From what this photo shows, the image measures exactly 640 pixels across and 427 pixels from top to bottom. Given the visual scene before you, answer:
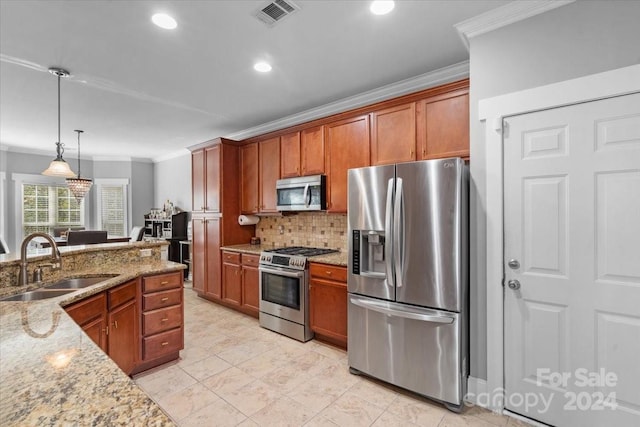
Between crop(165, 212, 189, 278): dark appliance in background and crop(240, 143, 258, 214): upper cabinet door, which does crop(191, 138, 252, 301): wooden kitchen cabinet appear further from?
crop(165, 212, 189, 278): dark appliance in background

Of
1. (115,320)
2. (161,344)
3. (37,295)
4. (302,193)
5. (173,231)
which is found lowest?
(161,344)

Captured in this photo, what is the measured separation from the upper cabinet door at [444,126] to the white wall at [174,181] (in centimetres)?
543

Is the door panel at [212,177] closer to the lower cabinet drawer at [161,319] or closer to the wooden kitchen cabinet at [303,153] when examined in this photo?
the wooden kitchen cabinet at [303,153]

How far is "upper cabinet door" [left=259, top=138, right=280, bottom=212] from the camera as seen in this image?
4.21 metres

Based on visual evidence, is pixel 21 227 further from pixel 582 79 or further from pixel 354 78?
pixel 582 79

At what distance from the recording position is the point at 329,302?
10.4 ft

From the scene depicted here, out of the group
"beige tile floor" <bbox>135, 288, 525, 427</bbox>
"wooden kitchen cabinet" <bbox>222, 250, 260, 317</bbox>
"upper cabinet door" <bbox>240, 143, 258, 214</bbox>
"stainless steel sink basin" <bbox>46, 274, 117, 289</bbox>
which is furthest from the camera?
"upper cabinet door" <bbox>240, 143, 258, 214</bbox>

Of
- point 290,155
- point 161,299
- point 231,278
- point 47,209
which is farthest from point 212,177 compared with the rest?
point 47,209

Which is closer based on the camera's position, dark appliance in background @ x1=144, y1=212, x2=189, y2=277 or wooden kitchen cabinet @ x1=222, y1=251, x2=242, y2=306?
wooden kitchen cabinet @ x1=222, y1=251, x2=242, y2=306

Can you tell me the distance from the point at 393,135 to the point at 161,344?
2869mm

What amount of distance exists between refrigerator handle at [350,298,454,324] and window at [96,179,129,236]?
706cm

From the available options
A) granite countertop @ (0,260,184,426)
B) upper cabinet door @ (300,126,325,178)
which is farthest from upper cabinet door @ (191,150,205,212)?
granite countertop @ (0,260,184,426)

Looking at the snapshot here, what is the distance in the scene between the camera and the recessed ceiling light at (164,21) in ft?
7.02

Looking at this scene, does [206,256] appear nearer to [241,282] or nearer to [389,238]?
[241,282]
